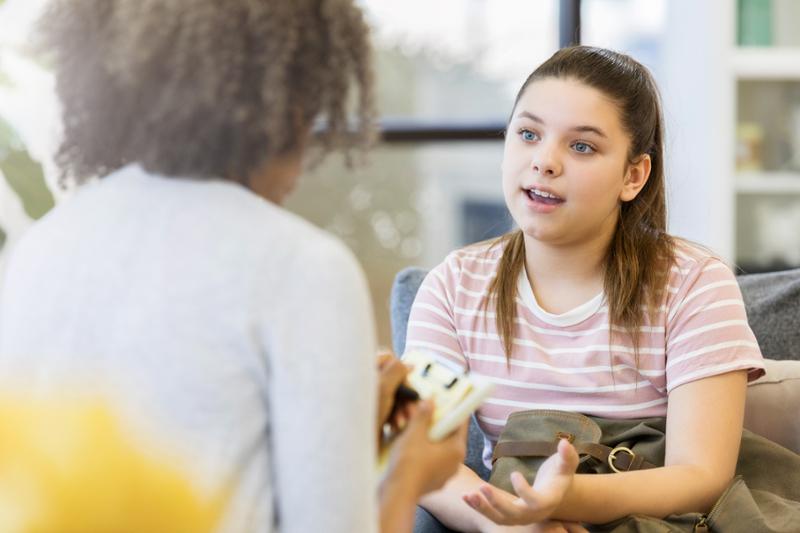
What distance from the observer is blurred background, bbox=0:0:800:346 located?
3451 millimetres

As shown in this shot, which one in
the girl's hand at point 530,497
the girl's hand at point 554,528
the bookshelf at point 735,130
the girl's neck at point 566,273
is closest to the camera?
the girl's hand at point 530,497

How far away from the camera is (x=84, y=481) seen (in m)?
0.88

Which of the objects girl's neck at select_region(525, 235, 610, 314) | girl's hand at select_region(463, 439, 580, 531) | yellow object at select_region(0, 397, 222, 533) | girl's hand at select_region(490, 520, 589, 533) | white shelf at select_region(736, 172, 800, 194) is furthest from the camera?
white shelf at select_region(736, 172, 800, 194)

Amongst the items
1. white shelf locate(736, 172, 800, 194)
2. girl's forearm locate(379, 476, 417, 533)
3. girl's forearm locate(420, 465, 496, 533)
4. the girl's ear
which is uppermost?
the girl's ear

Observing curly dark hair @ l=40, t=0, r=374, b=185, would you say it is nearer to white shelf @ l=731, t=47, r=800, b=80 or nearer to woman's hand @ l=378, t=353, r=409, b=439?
woman's hand @ l=378, t=353, r=409, b=439

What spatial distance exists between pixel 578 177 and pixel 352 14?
64 centimetres

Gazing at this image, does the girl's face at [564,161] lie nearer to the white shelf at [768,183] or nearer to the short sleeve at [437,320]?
the short sleeve at [437,320]

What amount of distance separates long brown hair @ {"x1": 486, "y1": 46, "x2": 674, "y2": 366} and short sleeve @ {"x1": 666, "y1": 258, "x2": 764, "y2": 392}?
0.12ft

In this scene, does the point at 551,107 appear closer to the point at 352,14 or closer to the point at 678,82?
the point at 352,14

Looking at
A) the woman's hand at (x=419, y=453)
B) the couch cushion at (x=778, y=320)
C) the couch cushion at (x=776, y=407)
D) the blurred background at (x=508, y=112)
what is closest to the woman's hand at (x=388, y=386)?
the woman's hand at (x=419, y=453)

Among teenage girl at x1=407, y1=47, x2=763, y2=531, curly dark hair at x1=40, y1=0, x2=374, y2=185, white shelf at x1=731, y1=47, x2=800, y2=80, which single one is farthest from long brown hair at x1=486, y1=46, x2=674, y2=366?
white shelf at x1=731, y1=47, x2=800, y2=80

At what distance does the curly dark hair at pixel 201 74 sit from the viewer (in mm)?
905

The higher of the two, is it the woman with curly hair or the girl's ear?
the woman with curly hair

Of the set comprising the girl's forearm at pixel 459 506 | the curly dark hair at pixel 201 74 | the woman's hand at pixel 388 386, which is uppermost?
the curly dark hair at pixel 201 74
